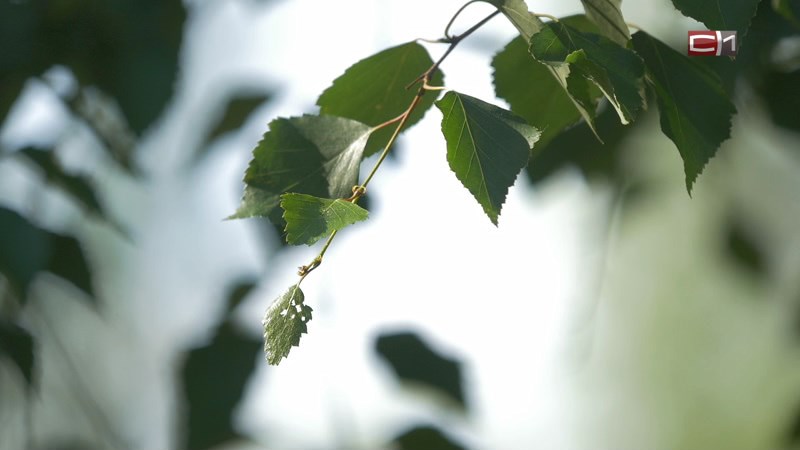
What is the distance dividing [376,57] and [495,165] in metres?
0.08

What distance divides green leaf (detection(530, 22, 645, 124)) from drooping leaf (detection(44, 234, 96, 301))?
37cm

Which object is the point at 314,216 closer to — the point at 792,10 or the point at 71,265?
the point at 792,10

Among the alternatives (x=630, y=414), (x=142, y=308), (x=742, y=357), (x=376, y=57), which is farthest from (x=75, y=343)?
(x=376, y=57)

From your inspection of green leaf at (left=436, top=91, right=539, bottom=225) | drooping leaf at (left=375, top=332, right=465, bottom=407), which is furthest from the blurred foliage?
green leaf at (left=436, top=91, right=539, bottom=225)

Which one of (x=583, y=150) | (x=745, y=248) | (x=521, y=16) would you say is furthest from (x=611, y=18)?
(x=745, y=248)

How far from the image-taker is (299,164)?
0.23m

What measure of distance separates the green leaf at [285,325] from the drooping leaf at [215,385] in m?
A: 0.21

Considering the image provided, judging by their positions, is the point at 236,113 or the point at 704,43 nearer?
the point at 704,43

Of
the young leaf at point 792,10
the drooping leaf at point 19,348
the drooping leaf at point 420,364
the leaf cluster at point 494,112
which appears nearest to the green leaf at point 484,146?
the leaf cluster at point 494,112

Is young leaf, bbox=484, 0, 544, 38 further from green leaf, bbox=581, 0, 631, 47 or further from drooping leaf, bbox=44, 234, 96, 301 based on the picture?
drooping leaf, bbox=44, 234, 96, 301

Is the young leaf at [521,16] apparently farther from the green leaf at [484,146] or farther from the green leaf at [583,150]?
the green leaf at [583,150]

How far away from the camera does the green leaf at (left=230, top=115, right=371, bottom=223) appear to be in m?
0.23

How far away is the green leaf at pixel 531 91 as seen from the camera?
0.88 ft

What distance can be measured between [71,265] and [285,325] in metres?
0.33
